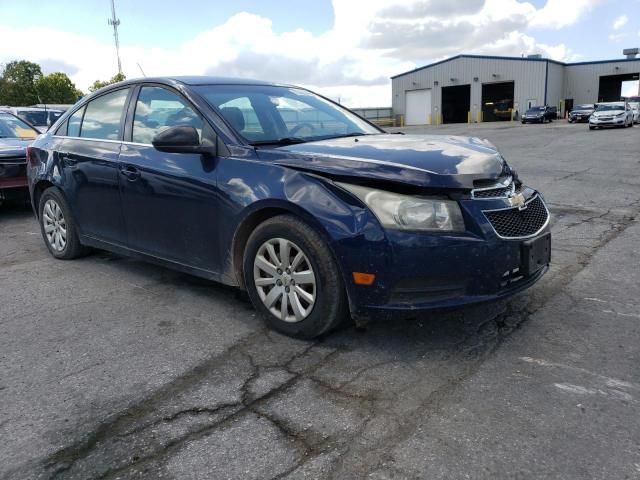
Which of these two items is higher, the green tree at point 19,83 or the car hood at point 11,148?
the green tree at point 19,83

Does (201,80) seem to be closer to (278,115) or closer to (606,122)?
(278,115)

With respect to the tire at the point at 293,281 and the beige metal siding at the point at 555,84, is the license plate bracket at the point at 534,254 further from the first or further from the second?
the beige metal siding at the point at 555,84

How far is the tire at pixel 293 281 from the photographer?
312cm

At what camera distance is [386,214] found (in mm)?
2938

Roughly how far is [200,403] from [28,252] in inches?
164

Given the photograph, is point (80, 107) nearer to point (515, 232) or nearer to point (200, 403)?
point (200, 403)

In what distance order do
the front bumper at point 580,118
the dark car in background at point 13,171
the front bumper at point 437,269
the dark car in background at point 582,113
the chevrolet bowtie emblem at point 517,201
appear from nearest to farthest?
1. the front bumper at point 437,269
2. the chevrolet bowtie emblem at point 517,201
3. the dark car in background at point 13,171
4. the dark car in background at point 582,113
5. the front bumper at point 580,118

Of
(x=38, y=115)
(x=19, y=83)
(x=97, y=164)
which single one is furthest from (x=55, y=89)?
(x=97, y=164)

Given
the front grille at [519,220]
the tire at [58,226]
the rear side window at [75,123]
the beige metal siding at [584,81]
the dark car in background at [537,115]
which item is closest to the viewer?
the front grille at [519,220]

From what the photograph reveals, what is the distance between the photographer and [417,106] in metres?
57.3

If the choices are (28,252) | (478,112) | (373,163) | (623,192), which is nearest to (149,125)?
(373,163)

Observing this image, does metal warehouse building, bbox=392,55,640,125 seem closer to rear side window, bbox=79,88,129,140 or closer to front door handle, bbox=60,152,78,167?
rear side window, bbox=79,88,129,140

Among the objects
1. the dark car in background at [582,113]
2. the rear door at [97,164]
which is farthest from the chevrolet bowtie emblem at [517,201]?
the dark car in background at [582,113]

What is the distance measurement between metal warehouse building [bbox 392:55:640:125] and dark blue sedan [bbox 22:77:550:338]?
50719mm
